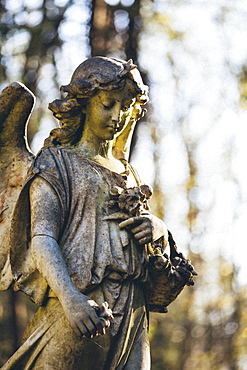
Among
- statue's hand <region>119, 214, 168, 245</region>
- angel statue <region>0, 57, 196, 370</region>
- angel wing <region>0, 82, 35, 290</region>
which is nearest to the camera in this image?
angel statue <region>0, 57, 196, 370</region>

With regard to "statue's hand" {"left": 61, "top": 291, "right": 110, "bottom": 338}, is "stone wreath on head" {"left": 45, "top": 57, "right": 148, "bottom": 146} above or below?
above

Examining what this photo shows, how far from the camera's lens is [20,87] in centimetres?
546

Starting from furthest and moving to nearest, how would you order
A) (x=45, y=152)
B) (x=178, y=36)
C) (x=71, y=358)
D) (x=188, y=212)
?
(x=188, y=212), (x=178, y=36), (x=45, y=152), (x=71, y=358)

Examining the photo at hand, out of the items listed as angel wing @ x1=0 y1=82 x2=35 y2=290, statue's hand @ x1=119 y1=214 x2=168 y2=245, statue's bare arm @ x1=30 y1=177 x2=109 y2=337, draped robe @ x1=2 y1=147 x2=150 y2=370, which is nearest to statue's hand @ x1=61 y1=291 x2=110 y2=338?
statue's bare arm @ x1=30 y1=177 x2=109 y2=337

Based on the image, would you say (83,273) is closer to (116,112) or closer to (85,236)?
(85,236)

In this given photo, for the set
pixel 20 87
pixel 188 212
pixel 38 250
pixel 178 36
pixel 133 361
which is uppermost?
pixel 20 87

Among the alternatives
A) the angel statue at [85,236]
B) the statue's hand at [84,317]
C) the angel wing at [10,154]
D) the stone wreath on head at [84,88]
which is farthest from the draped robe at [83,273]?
the angel wing at [10,154]

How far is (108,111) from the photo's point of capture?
5344 millimetres

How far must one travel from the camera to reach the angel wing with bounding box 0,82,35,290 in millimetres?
5488

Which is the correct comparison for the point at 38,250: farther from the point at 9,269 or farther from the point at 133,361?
the point at 133,361

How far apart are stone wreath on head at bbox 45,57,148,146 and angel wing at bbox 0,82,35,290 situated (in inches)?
10.1

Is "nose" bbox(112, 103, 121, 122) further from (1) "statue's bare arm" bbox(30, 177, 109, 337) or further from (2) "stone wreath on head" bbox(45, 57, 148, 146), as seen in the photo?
(1) "statue's bare arm" bbox(30, 177, 109, 337)

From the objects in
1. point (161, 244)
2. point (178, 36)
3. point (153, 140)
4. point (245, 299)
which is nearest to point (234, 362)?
point (245, 299)

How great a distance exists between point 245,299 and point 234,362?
4.83ft
